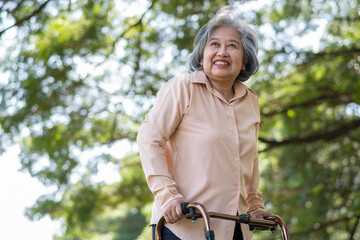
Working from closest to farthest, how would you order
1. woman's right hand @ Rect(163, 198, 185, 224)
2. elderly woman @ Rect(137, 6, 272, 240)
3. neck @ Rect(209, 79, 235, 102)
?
1. woman's right hand @ Rect(163, 198, 185, 224)
2. elderly woman @ Rect(137, 6, 272, 240)
3. neck @ Rect(209, 79, 235, 102)

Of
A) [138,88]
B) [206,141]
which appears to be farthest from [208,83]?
[138,88]

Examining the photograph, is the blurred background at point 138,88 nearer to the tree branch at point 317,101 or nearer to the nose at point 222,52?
the tree branch at point 317,101

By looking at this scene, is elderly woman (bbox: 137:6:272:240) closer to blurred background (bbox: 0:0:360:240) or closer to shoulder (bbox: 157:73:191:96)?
shoulder (bbox: 157:73:191:96)

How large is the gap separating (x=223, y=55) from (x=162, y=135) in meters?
0.46

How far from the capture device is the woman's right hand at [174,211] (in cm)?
193

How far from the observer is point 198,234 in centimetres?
206

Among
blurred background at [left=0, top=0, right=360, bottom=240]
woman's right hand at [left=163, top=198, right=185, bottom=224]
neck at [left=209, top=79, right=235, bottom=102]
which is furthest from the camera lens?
blurred background at [left=0, top=0, right=360, bottom=240]

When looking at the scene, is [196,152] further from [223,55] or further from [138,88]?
[138,88]

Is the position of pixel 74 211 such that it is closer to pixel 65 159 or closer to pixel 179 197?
pixel 65 159

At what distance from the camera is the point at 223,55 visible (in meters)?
2.25

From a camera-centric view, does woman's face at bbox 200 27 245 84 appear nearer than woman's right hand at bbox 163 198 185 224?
No

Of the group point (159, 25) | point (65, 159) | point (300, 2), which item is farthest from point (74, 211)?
point (300, 2)

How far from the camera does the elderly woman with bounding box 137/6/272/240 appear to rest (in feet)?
6.75

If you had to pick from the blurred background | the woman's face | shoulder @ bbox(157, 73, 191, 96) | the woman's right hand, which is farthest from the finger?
the blurred background
